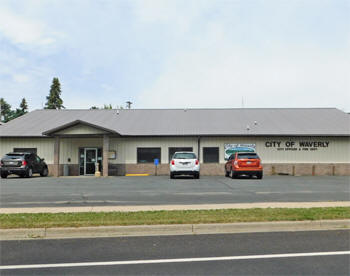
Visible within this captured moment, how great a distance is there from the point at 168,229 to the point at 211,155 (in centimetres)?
1997

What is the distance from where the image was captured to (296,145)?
27.2 meters

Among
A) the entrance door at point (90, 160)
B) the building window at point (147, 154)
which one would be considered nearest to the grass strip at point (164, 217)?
the building window at point (147, 154)

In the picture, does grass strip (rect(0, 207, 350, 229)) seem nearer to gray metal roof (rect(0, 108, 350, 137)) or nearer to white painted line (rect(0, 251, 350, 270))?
white painted line (rect(0, 251, 350, 270))

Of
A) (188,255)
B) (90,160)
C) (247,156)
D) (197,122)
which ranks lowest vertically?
(188,255)

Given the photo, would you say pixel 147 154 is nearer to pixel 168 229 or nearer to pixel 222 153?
pixel 222 153

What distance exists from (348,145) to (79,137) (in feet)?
68.7

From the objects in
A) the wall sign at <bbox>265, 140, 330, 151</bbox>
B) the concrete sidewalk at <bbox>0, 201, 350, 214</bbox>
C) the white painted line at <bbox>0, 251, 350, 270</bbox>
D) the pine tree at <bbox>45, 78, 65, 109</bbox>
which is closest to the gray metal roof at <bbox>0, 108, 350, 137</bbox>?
the wall sign at <bbox>265, 140, 330, 151</bbox>

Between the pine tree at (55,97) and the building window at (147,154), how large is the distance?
57709 mm

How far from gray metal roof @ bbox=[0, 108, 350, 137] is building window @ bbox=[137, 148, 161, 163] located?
128 cm

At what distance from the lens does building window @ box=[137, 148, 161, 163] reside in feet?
89.0

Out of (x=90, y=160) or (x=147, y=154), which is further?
(x=90, y=160)

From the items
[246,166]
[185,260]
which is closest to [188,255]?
[185,260]

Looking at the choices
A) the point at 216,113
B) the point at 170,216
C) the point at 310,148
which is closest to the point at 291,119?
the point at 310,148

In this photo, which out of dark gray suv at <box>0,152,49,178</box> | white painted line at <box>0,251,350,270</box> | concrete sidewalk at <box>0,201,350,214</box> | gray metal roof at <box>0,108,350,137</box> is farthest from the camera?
gray metal roof at <box>0,108,350,137</box>
